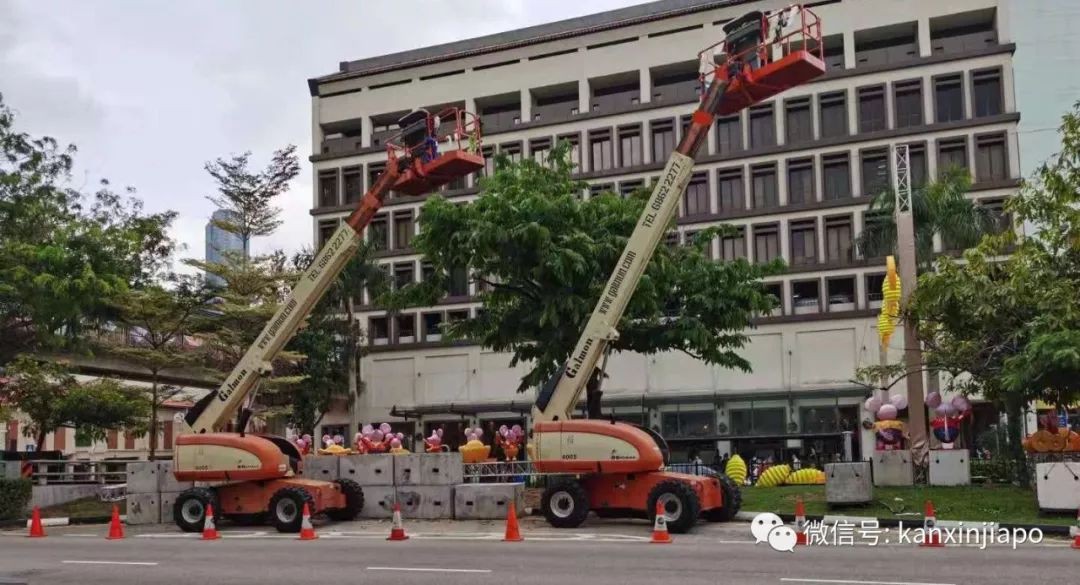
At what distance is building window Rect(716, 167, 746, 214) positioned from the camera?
189ft

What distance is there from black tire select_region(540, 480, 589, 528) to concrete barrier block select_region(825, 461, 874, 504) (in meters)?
5.34

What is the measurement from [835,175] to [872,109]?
3.75 meters

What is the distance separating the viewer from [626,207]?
29172mm

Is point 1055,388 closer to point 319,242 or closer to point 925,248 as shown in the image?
point 925,248

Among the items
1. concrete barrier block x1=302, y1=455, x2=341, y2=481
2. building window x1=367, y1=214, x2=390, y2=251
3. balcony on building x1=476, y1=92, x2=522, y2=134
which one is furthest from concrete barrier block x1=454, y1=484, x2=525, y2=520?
balcony on building x1=476, y1=92, x2=522, y2=134

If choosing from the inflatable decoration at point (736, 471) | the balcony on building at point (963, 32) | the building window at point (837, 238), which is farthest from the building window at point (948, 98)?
the inflatable decoration at point (736, 471)

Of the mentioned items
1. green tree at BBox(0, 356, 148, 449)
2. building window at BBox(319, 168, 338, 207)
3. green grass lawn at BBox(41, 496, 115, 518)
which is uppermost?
building window at BBox(319, 168, 338, 207)

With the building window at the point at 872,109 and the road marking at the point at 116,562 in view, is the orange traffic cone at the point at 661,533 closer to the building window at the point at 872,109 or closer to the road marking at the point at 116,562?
the road marking at the point at 116,562

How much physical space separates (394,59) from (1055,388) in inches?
2071

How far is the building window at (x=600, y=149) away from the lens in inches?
2384

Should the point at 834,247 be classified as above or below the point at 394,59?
below

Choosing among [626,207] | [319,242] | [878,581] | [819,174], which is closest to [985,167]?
[819,174]

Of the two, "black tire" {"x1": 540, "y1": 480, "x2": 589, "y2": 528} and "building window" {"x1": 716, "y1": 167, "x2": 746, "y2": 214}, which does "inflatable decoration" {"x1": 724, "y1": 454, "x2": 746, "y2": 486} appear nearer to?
"black tire" {"x1": 540, "y1": 480, "x2": 589, "y2": 528}

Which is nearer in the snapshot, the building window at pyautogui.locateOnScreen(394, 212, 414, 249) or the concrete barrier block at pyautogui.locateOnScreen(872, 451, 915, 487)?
the concrete barrier block at pyautogui.locateOnScreen(872, 451, 915, 487)
